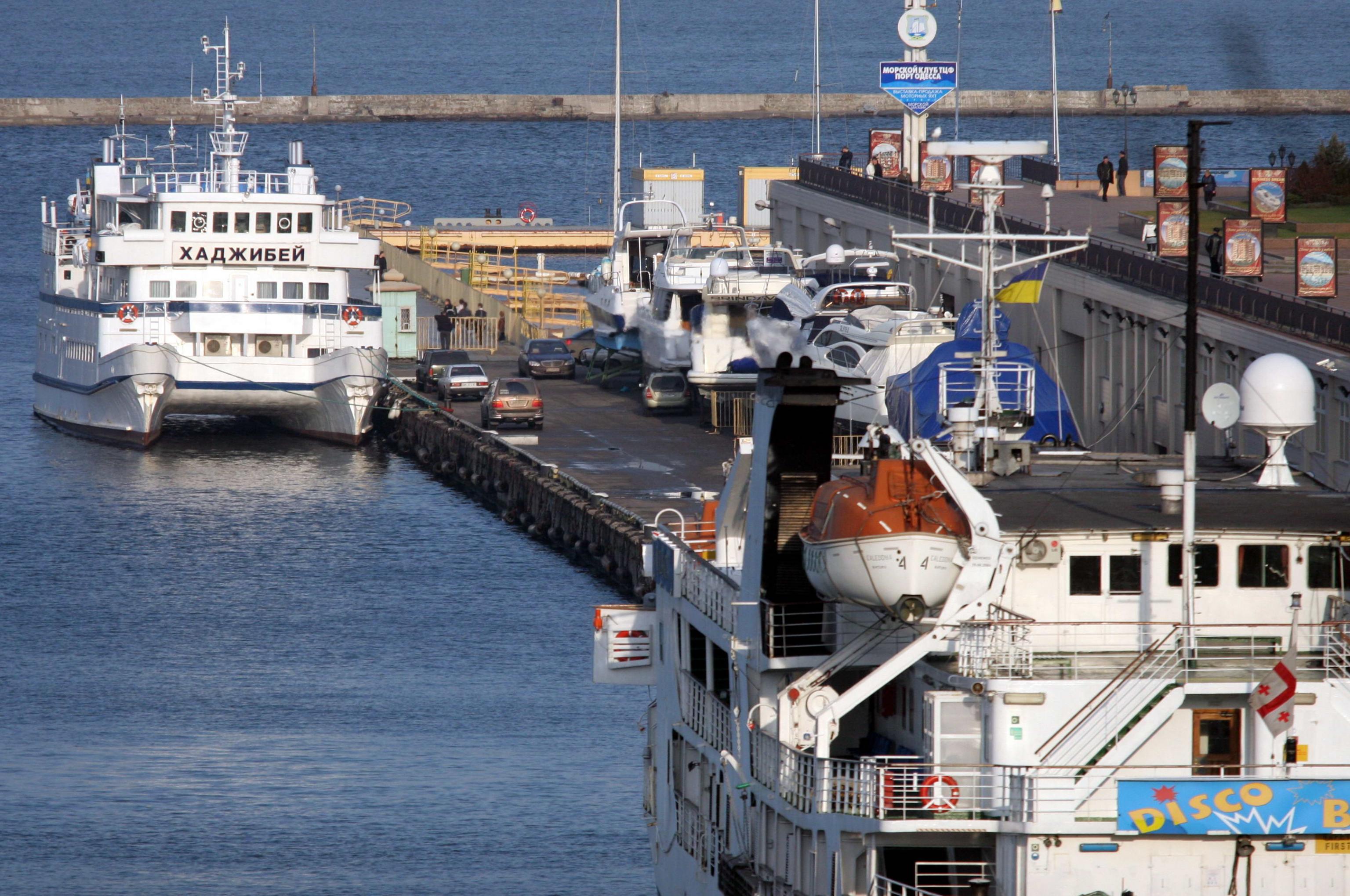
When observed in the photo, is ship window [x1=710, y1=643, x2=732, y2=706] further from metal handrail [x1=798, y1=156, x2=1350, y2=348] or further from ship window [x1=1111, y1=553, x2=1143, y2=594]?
metal handrail [x1=798, y1=156, x2=1350, y2=348]

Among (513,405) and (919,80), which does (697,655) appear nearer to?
(513,405)

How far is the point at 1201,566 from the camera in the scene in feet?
71.5

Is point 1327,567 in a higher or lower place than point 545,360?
lower

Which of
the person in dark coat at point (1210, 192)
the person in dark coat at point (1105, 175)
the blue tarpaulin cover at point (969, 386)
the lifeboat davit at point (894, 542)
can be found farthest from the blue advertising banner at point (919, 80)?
the lifeboat davit at point (894, 542)

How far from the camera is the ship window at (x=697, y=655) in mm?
26562

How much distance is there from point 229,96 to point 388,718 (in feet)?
125

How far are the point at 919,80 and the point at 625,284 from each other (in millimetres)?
12236

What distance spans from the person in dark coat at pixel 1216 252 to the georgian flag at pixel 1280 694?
1225 inches

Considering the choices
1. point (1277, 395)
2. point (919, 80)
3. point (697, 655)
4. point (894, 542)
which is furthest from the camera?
point (919, 80)

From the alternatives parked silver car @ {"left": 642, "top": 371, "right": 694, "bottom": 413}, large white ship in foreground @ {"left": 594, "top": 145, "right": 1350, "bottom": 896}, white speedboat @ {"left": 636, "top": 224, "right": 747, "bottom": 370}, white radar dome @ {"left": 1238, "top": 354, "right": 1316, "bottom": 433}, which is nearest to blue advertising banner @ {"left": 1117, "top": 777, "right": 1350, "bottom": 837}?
large white ship in foreground @ {"left": 594, "top": 145, "right": 1350, "bottom": 896}

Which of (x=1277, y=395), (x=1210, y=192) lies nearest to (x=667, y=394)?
(x=1210, y=192)

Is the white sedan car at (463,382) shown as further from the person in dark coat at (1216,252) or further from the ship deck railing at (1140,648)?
the ship deck railing at (1140,648)

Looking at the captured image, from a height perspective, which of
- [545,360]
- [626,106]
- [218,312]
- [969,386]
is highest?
[626,106]

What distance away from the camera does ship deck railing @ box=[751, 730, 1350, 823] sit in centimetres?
2002
